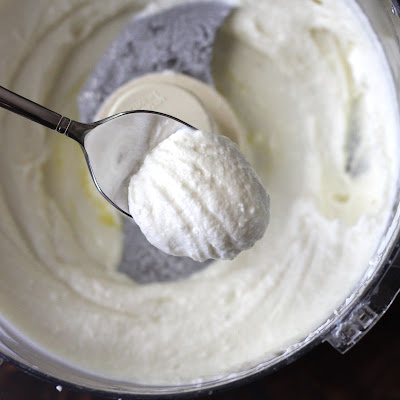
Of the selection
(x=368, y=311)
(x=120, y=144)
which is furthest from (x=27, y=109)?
(x=368, y=311)

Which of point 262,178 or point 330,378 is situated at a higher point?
point 262,178

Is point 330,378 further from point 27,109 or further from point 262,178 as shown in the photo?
point 27,109

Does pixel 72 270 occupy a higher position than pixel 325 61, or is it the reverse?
pixel 325 61

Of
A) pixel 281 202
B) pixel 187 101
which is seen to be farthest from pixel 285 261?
pixel 187 101

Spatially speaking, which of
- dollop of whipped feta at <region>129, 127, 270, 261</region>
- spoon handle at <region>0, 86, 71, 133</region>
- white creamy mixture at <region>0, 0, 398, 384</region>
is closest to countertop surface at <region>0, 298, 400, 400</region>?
white creamy mixture at <region>0, 0, 398, 384</region>

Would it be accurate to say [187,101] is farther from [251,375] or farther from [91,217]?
[251,375]
